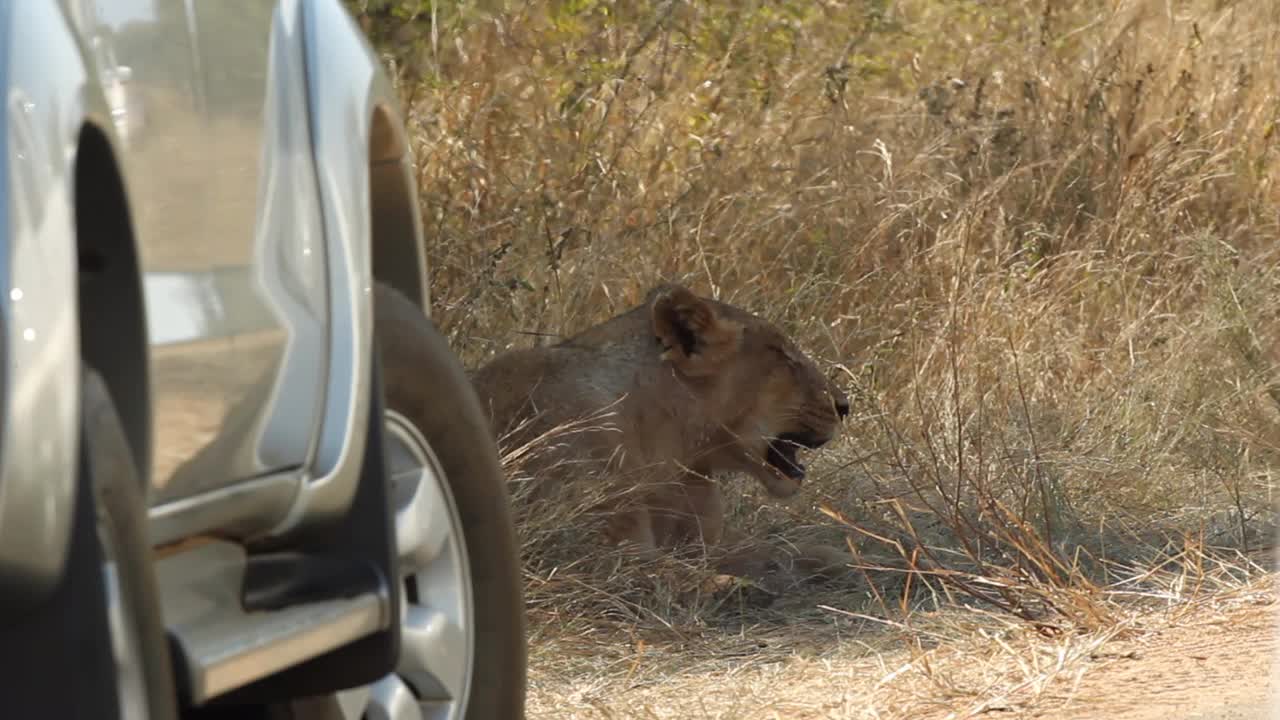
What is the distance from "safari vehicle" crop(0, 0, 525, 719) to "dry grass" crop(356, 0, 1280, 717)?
1661 millimetres

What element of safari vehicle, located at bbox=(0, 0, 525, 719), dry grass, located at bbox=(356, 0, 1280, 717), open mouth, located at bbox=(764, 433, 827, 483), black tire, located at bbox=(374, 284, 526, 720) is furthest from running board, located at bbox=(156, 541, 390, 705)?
open mouth, located at bbox=(764, 433, 827, 483)

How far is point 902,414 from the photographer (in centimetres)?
639

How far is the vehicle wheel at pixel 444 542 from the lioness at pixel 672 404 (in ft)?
7.31

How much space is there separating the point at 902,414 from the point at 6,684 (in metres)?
4.91

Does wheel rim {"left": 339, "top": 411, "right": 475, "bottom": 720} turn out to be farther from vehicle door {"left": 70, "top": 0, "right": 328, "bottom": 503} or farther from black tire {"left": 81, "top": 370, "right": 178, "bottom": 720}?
black tire {"left": 81, "top": 370, "right": 178, "bottom": 720}

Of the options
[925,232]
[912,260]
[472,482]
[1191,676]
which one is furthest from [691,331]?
[472,482]

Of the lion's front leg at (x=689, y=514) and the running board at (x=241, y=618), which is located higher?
the running board at (x=241, y=618)

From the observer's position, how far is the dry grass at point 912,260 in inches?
198

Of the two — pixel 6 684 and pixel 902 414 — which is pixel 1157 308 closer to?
pixel 902 414

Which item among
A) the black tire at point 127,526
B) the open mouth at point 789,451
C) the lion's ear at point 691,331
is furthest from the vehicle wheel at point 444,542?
the open mouth at point 789,451

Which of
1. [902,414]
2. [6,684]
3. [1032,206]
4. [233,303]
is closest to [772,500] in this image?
[902,414]

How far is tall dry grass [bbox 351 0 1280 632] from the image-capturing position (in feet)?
18.7

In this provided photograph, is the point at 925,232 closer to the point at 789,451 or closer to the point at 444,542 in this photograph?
the point at 789,451

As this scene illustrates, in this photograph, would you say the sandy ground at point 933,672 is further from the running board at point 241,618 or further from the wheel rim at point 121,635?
the wheel rim at point 121,635
